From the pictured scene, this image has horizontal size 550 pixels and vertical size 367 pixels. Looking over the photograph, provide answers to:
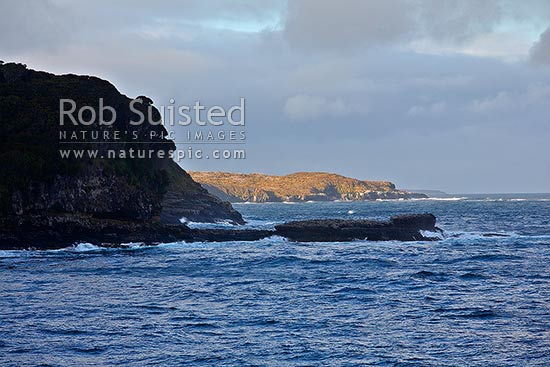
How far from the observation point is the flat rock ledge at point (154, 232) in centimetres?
6475

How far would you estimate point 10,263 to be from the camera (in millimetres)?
53938

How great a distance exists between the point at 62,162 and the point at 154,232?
12.0 m

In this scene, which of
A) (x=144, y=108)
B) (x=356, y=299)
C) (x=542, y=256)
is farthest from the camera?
(x=144, y=108)

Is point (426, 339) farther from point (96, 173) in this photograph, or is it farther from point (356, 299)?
point (96, 173)

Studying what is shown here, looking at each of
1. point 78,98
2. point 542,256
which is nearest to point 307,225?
point 542,256

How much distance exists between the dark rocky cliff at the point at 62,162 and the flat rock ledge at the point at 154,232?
1.30 meters

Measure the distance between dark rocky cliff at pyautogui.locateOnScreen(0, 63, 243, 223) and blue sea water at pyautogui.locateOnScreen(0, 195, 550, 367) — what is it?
26.7 ft

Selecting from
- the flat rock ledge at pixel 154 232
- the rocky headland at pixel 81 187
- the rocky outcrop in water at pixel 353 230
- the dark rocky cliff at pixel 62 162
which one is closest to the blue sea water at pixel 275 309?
the flat rock ledge at pixel 154 232

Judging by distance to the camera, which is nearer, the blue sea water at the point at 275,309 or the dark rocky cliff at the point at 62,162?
the blue sea water at the point at 275,309

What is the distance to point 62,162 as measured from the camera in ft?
231

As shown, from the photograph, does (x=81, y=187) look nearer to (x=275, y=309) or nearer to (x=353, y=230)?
(x=353, y=230)

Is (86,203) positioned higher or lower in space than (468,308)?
higher

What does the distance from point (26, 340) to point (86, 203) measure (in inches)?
1739

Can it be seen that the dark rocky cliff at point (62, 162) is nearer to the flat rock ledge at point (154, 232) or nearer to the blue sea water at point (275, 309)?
the flat rock ledge at point (154, 232)
